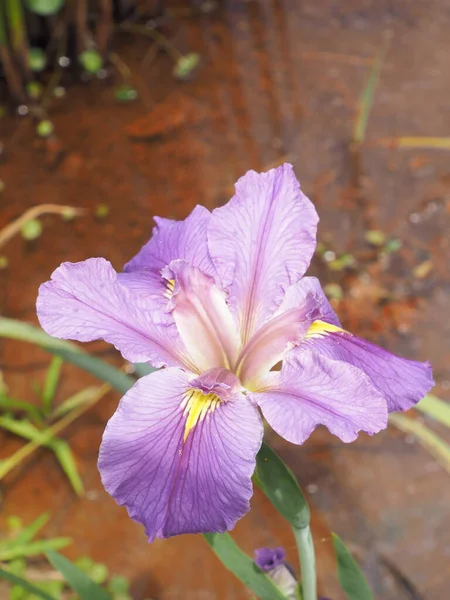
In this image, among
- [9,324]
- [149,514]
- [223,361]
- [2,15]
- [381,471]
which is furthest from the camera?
[2,15]

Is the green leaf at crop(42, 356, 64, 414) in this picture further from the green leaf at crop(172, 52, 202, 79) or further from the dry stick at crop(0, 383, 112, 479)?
the green leaf at crop(172, 52, 202, 79)

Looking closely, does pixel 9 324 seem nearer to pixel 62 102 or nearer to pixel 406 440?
pixel 406 440

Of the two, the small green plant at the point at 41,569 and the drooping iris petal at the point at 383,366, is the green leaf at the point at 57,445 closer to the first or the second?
the small green plant at the point at 41,569

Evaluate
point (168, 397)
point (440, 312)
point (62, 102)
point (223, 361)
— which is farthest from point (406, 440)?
point (62, 102)

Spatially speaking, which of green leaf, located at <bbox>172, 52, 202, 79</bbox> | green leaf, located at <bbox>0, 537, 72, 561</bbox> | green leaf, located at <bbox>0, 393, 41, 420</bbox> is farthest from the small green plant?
green leaf, located at <bbox>172, 52, 202, 79</bbox>

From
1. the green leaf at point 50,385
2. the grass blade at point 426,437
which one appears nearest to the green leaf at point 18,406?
the green leaf at point 50,385

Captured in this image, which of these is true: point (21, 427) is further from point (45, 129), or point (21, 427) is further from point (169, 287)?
point (45, 129)
